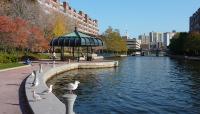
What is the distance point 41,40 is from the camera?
7600 centimetres

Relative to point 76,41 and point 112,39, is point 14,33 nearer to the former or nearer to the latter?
point 76,41

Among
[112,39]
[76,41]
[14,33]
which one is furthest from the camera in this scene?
[112,39]

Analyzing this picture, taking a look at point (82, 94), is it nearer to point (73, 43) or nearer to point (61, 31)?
point (73, 43)

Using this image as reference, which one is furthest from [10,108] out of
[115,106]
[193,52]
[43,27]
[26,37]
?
[193,52]

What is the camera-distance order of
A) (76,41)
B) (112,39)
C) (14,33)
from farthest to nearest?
(112,39) → (14,33) → (76,41)

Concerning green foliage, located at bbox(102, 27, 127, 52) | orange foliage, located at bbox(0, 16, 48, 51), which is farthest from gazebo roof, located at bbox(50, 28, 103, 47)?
green foliage, located at bbox(102, 27, 127, 52)

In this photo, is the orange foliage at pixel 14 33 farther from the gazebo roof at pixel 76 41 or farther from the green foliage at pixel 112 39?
the green foliage at pixel 112 39

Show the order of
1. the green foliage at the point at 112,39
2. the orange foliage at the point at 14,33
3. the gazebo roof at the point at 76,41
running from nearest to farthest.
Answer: the orange foliage at the point at 14,33 < the gazebo roof at the point at 76,41 < the green foliage at the point at 112,39

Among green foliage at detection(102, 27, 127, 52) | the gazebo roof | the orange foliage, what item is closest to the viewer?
the orange foliage

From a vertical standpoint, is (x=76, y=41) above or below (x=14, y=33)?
below

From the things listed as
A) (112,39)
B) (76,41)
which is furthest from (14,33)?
(112,39)

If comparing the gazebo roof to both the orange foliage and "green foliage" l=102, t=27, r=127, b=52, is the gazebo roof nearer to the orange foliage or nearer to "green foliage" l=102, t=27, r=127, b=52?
the orange foliage

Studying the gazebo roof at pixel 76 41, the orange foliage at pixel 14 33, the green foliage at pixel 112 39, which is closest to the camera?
the orange foliage at pixel 14 33

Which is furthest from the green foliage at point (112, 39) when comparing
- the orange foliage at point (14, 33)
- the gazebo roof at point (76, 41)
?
the gazebo roof at point (76, 41)
